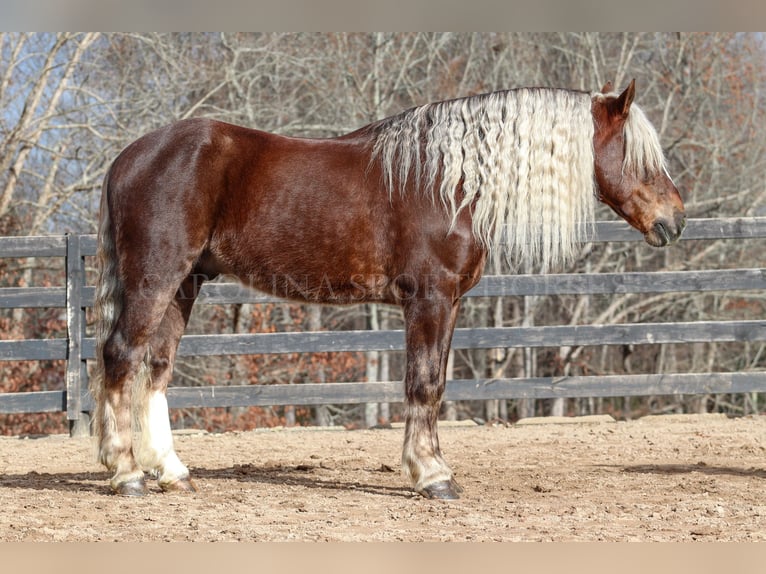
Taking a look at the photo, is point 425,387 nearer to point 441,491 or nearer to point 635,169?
point 441,491

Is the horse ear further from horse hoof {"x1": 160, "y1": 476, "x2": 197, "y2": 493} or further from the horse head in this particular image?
horse hoof {"x1": 160, "y1": 476, "x2": 197, "y2": 493}

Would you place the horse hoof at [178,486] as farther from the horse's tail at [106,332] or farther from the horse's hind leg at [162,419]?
the horse's tail at [106,332]

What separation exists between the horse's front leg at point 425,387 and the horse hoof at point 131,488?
4.57 feet

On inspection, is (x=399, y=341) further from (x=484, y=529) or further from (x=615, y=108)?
(x=484, y=529)

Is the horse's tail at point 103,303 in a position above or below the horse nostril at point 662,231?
below

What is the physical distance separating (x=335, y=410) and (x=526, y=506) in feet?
28.8

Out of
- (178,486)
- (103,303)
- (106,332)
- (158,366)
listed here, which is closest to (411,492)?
(178,486)

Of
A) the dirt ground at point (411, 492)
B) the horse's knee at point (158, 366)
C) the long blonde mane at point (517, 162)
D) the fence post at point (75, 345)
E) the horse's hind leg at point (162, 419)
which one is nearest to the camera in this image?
the dirt ground at point (411, 492)

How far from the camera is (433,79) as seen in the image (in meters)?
11.8

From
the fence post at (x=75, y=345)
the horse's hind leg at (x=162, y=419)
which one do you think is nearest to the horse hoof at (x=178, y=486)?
the horse's hind leg at (x=162, y=419)

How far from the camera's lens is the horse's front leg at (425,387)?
165 inches

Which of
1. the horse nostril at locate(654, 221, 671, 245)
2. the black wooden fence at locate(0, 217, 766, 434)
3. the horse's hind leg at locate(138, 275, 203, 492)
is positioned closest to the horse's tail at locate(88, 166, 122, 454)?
the horse's hind leg at locate(138, 275, 203, 492)

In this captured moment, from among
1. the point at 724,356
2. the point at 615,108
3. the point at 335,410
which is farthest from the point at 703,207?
the point at 615,108

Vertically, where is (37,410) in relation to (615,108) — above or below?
below
